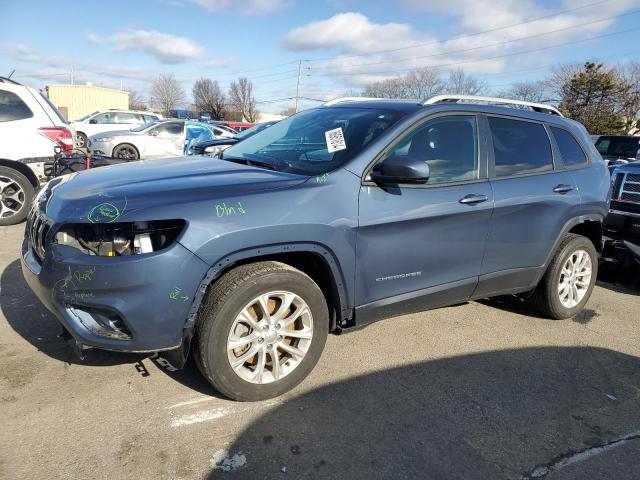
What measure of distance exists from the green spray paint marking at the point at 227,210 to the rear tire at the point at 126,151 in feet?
39.8

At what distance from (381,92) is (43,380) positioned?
51618mm

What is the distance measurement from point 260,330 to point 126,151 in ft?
41.3

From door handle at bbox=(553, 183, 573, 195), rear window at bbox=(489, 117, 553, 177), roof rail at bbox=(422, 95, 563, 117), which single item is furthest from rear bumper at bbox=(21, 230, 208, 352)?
door handle at bbox=(553, 183, 573, 195)

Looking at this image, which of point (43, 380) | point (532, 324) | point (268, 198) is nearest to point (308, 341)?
point (268, 198)

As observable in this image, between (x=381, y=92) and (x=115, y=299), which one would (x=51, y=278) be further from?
(x=381, y=92)

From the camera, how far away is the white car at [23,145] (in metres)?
6.69

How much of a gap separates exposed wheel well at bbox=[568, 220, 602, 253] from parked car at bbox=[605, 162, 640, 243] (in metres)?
1.19

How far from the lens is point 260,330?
9.25 ft

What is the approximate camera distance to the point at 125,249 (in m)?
2.52

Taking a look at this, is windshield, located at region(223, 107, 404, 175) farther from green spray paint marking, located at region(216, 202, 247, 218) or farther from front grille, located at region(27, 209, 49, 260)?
front grille, located at region(27, 209, 49, 260)

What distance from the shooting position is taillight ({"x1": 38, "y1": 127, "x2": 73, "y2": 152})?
7020mm

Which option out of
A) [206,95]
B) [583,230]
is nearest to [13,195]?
[583,230]

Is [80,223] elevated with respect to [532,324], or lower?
elevated

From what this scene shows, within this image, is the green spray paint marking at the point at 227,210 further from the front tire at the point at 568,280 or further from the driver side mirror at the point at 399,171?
the front tire at the point at 568,280
